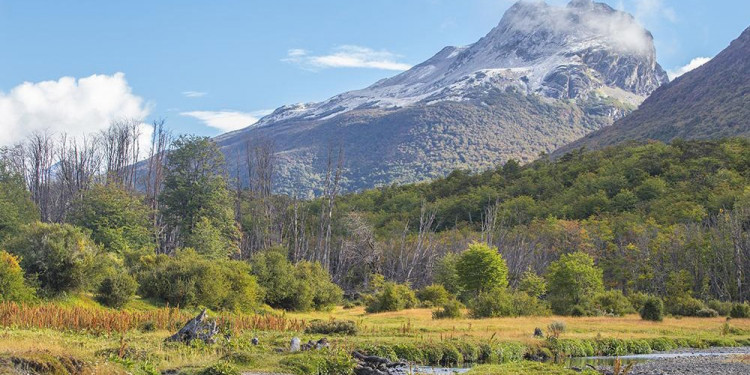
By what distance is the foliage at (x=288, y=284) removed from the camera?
4397 centimetres

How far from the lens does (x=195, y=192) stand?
60.7 meters

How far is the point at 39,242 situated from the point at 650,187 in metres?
82.1

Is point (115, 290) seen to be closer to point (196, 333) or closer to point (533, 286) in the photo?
point (196, 333)

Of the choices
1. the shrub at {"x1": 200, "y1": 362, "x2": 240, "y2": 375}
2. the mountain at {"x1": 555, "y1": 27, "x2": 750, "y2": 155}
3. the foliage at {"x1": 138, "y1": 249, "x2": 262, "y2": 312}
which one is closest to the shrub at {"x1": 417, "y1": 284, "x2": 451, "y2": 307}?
the foliage at {"x1": 138, "y1": 249, "x2": 262, "y2": 312}

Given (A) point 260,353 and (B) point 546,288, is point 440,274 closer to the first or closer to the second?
(B) point 546,288

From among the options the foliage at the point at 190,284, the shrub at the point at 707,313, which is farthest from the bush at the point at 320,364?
the shrub at the point at 707,313

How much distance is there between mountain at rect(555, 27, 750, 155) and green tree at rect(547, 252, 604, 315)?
93.0 meters

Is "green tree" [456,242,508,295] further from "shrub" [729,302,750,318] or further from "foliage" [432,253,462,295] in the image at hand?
"shrub" [729,302,750,318]

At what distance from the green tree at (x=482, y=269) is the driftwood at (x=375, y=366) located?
2833 centimetres

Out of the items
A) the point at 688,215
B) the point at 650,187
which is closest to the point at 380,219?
the point at 650,187

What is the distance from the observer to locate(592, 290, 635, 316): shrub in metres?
47.1

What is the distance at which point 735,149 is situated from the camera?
102 m

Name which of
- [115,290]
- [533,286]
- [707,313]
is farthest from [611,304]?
[115,290]

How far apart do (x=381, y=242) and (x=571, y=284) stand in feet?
122
